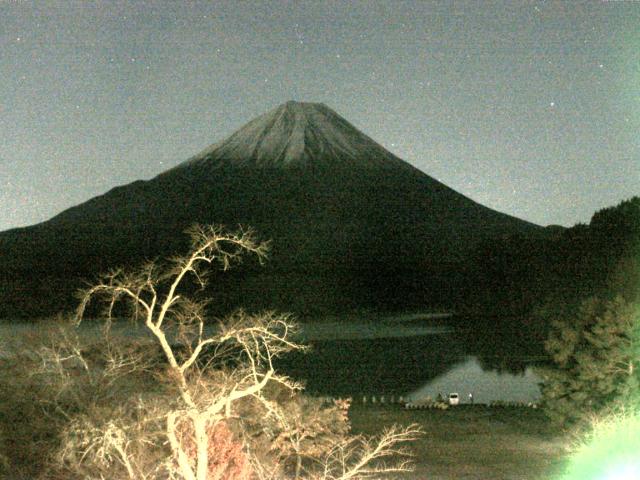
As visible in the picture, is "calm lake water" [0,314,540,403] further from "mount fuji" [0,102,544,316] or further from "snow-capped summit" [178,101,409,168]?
"snow-capped summit" [178,101,409,168]

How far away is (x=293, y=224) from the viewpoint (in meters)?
138

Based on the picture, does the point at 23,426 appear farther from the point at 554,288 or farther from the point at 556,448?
the point at 554,288

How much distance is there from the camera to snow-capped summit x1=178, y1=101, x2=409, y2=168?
155 metres

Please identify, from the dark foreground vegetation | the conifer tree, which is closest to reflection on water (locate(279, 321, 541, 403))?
the dark foreground vegetation

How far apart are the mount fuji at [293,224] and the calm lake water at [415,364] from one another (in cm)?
3823

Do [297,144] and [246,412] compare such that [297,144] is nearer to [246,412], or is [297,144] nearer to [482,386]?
[482,386]

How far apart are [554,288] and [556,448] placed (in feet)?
127

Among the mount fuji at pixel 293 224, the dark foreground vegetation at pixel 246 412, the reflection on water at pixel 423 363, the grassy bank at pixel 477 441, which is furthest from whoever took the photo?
the mount fuji at pixel 293 224

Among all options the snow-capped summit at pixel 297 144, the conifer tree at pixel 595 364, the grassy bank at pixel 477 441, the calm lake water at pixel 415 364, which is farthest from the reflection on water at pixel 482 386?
the snow-capped summit at pixel 297 144

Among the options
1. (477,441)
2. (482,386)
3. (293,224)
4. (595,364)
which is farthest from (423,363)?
(293,224)

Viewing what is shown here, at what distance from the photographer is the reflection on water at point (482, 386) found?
32750 millimetres

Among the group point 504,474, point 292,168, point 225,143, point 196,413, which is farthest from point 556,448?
point 225,143

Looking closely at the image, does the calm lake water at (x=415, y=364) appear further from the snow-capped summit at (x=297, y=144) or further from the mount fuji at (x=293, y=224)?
the snow-capped summit at (x=297, y=144)

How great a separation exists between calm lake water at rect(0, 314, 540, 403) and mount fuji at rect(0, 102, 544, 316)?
125 feet
